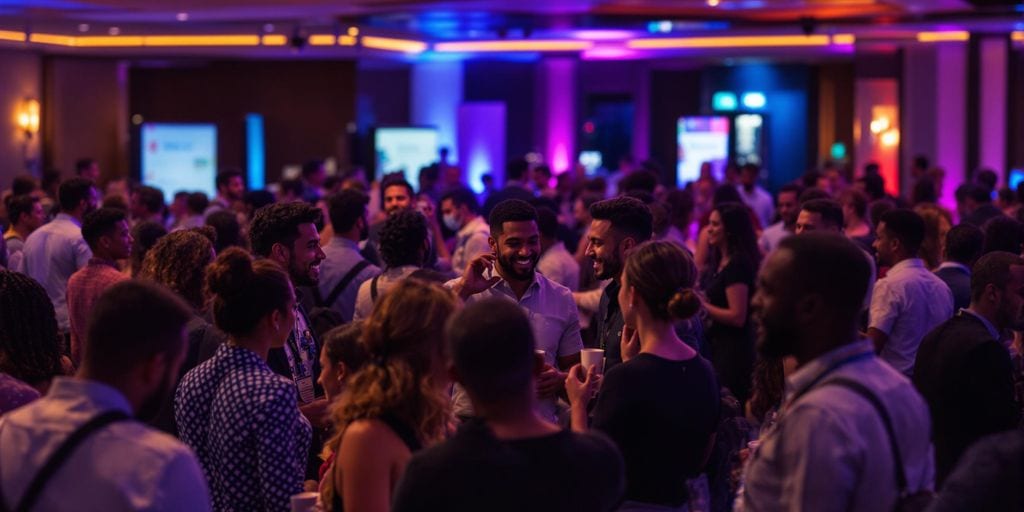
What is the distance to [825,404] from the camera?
7.52ft

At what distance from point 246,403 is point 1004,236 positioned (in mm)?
4345

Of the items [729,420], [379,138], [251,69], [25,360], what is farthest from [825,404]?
[251,69]

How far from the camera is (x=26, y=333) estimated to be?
3594mm

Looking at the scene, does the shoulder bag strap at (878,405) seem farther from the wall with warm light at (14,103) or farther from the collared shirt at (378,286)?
the wall with warm light at (14,103)

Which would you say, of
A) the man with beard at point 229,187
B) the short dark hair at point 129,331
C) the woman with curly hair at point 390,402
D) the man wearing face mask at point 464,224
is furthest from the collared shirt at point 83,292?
the man with beard at point 229,187

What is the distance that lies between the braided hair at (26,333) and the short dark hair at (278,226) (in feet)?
3.73

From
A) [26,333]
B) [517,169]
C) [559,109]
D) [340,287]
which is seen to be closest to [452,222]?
[517,169]

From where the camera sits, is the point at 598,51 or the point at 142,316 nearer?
the point at 142,316

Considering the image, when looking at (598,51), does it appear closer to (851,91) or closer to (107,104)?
(851,91)

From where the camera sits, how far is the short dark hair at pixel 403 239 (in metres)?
5.29

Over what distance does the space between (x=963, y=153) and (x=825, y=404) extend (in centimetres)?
1445

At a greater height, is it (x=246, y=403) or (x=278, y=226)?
(x=278, y=226)

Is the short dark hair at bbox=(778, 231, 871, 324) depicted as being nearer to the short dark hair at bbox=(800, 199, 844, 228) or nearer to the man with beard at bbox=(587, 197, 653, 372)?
the man with beard at bbox=(587, 197, 653, 372)

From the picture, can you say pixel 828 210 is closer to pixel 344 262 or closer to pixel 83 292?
pixel 344 262
